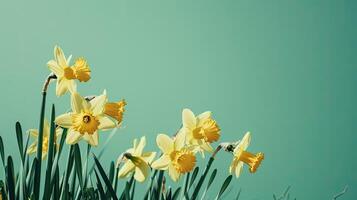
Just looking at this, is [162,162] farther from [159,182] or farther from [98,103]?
[98,103]

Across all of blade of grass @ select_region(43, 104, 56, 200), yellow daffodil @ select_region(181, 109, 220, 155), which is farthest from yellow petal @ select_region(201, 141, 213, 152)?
blade of grass @ select_region(43, 104, 56, 200)

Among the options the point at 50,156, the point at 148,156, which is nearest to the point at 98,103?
the point at 50,156

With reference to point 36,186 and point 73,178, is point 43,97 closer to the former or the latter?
point 36,186

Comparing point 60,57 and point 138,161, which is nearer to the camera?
point 60,57

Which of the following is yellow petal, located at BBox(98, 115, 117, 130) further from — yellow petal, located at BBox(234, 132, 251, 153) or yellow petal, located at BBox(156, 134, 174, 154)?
yellow petal, located at BBox(234, 132, 251, 153)

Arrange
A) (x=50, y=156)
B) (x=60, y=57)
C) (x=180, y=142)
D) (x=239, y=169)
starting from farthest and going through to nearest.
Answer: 1. (x=239, y=169)
2. (x=180, y=142)
3. (x=60, y=57)
4. (x=50, y=156)

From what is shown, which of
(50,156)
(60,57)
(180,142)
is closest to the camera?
(50,156)

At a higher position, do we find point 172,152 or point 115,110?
point 115,110

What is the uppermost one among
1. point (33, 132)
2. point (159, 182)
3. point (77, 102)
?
point (77, 102)
